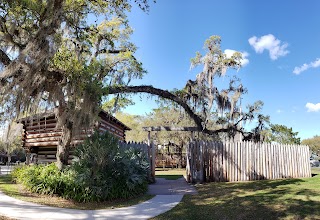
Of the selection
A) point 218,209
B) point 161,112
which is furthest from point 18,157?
point 218,209

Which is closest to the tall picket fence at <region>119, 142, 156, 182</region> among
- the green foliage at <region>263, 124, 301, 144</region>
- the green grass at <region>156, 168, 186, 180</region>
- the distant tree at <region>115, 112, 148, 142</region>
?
the green grass at <region>156, 168, 186, 180</region>

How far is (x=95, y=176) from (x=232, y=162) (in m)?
6.53

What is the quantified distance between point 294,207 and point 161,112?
2627cm

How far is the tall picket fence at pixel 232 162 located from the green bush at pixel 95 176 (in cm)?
344

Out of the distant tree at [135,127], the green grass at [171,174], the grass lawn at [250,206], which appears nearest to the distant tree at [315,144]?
the distant tree at [135,127]

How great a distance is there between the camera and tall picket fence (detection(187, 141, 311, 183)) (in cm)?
1298

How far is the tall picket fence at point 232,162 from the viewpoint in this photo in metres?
13.0

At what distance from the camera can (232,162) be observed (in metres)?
13.0

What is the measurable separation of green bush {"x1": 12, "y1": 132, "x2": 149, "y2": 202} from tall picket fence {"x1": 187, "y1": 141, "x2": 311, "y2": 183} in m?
3.44

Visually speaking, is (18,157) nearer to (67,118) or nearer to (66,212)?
(67,118)

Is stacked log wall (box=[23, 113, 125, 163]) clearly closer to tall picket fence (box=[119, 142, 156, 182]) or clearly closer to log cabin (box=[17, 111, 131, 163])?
log cabin (box=[17, 111, 131, 163])

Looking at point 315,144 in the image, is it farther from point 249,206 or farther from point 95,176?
point 95,176

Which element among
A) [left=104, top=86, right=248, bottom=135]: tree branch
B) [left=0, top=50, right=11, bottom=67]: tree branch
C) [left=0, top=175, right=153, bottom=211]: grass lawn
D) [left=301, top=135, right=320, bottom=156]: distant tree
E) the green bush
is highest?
[left=0, top=50, right=11, bottom=67]: tree branch

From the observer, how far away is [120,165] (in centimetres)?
997
